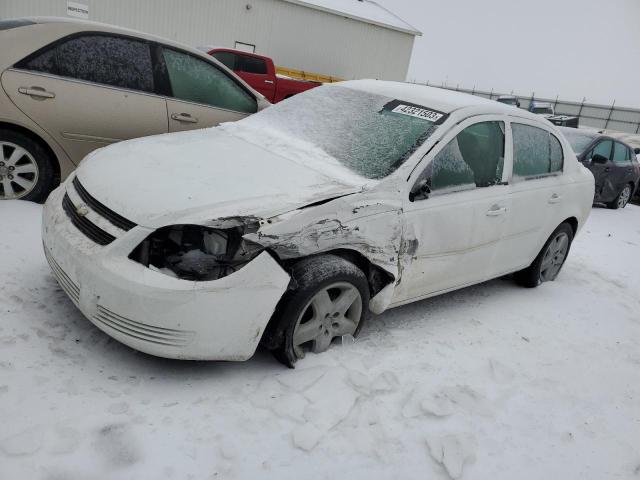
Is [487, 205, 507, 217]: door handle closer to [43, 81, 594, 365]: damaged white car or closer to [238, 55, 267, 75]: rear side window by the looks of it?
[43, 81, 594, 365]: damaged white car

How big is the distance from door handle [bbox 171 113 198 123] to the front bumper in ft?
8.54

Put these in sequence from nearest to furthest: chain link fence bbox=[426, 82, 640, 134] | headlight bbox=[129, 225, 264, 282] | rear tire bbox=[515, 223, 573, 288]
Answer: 1. headlight bbox=[129, 225, 264, 282]
2. rear tire bbox=[515, 223, 573, 288]
3. chain link fence bbox=[426, 82, 640, 134]

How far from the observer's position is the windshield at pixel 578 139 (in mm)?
9730

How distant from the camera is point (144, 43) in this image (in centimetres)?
489

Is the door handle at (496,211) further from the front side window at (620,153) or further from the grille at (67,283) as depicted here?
the front side window at (620,153)

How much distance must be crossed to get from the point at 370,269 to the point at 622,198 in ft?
33.1

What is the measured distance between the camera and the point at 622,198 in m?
11.3

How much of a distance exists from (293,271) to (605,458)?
6.35ft

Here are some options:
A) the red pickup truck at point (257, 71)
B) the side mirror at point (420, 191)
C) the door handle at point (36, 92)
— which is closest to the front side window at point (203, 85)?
the door handle at point (36, 92)

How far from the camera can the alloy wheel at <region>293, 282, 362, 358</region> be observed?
2.97m

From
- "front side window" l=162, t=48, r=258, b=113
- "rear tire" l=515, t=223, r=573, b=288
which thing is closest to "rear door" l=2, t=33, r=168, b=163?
"front side window" l=162, t=48, r=258, b=113

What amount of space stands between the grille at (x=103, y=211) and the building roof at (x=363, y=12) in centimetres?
1987

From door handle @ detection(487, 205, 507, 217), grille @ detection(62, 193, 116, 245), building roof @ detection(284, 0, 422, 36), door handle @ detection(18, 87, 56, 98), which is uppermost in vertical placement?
building roof @ detection(284, 0, 422, 36)

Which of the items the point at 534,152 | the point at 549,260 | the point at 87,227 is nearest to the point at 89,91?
the point at 87,227
